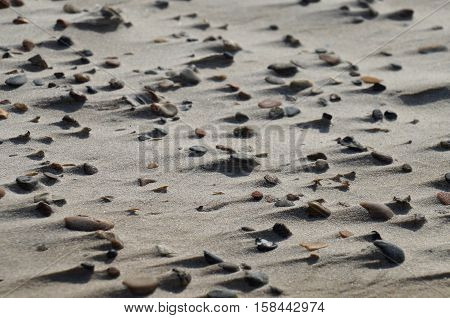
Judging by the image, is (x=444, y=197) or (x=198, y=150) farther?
(x=198, y=150)

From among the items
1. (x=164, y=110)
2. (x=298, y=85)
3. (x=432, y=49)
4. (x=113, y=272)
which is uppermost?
(x=432, y=49)

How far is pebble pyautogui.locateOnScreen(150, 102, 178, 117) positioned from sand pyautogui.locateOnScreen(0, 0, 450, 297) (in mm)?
81

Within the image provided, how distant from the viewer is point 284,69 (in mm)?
4641

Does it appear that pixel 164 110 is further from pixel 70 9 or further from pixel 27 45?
pixel 70 9

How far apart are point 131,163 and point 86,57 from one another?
1192 millimetres

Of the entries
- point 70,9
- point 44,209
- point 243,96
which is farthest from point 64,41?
point 44,209

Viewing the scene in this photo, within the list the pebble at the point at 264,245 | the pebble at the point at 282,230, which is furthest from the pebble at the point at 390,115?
the pebble at the point at 264,245

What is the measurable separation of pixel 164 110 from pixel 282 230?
1.22 meters

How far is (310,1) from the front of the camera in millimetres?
5648

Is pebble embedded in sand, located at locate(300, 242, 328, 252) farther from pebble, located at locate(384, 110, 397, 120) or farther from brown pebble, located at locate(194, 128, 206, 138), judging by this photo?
pebble, located at locate(384, 110, 397, 120)

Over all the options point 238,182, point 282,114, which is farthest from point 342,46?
point 238,182

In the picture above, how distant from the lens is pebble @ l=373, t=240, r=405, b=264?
3.01 metres

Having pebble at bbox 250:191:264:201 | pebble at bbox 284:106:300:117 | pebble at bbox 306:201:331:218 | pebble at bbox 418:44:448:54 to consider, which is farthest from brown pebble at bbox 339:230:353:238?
pebble at bbox 418:44:448:54
